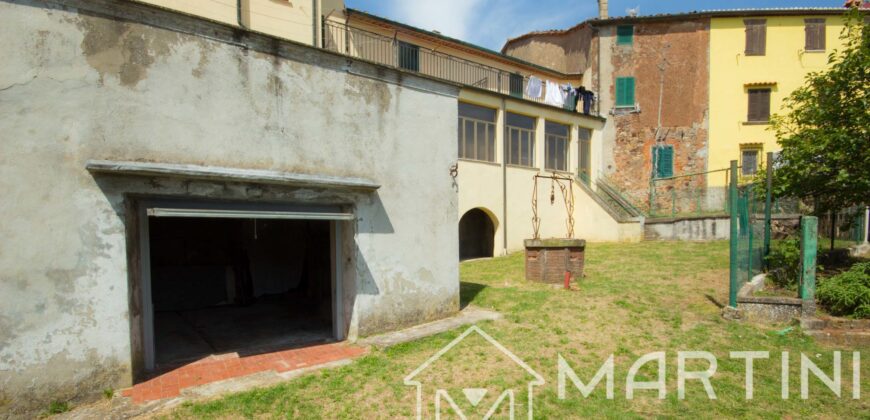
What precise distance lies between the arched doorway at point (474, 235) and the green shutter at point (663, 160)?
31.9ft

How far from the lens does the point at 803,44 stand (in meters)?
20.6

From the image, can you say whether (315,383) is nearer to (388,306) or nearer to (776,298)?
(388,306)

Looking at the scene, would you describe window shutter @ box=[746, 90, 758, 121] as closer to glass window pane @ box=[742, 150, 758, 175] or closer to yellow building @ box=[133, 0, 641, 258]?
glass window pane @ box=[742, 150, 758, 175]

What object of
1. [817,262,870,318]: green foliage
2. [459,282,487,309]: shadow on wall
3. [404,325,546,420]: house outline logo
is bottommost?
[404,325,546,420]: house outline logo

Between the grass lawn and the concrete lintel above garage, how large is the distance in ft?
8.07

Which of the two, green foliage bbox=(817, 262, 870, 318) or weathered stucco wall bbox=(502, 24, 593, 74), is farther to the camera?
weathered stucco wall bbox=(502, 24, 593, 74)

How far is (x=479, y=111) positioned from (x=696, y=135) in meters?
12.0

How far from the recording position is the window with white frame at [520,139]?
17.4 meters

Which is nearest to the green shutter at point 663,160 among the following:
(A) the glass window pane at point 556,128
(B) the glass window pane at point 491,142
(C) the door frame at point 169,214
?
(A) the glass window pane at point 556,128

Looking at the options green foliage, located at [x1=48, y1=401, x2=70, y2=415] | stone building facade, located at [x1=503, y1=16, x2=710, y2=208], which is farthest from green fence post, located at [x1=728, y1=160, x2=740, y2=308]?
stone building facade, located at [x1=503, y1=16, x2=710, y2=208]

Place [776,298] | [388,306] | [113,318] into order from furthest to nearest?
1. [776,298]
2. [388,306]
3. [113,318]

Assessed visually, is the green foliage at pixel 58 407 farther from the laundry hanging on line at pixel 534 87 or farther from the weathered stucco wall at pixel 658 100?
the weathered stucco wall at pixel 658 100

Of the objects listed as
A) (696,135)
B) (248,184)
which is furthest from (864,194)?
(696,135)

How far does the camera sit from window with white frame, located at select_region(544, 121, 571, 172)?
18.8m
